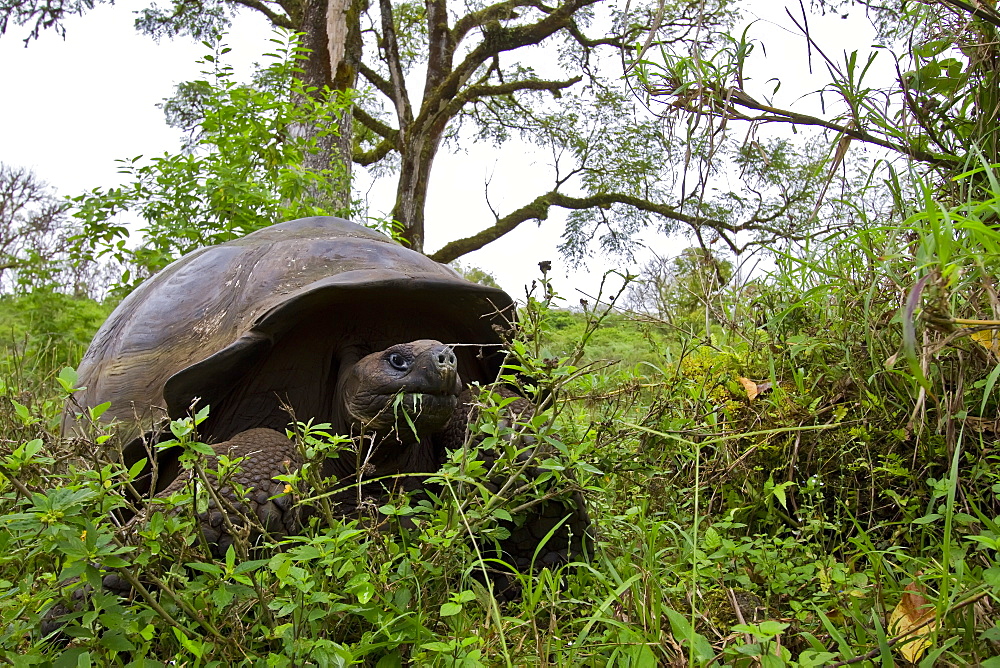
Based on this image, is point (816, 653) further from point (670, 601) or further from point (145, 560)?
point (145, 560)

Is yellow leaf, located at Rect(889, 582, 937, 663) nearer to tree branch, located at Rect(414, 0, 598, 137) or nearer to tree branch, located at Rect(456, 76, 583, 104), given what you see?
tree branch, located at Rect(414, 0, 598, 137)

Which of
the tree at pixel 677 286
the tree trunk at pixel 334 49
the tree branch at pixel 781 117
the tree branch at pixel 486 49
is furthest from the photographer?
the tree branch at pixel 486 49

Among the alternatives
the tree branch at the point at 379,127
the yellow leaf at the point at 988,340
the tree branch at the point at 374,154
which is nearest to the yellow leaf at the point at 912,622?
the yellow leaf at the point at 988,340

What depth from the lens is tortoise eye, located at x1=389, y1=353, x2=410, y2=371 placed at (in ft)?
6.77

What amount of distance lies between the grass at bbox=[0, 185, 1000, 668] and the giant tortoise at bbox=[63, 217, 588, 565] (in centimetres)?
24

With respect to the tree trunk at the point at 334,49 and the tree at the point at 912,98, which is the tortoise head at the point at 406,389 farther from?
the tree trunk at the point at 334,49

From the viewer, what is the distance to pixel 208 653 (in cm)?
126

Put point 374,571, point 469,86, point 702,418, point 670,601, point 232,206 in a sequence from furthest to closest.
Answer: point 469,86 < point 232,206 < point 702,418 < point 670,601 < point 374,571

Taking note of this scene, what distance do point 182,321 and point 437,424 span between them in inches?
37.8

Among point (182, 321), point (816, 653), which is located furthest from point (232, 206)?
point (816, 653)

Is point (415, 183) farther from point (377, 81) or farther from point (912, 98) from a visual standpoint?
point (912, 98)

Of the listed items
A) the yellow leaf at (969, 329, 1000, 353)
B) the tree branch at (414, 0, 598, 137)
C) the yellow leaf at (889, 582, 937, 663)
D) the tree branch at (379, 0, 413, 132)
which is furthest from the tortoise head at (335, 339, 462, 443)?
the tree branch at (379, 0, 413, 132)

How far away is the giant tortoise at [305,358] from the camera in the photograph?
80.4 inches

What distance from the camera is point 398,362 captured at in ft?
6.81
